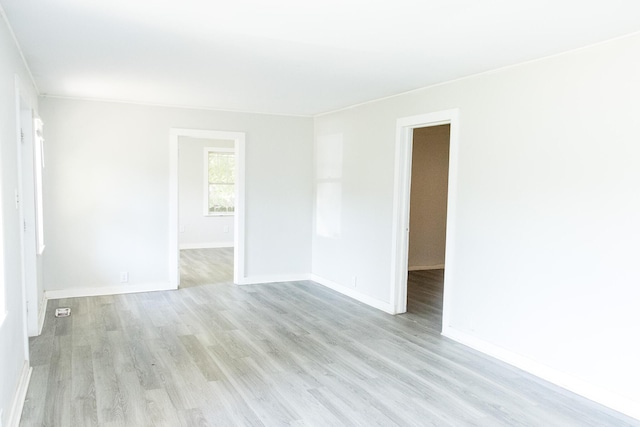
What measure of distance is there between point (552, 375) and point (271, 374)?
81.1 inches

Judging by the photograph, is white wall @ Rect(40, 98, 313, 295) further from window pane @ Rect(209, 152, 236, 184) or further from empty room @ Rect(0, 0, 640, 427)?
window pane @ Rect(209, 152, 236, 184)

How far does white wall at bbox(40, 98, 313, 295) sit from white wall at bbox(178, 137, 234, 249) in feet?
11.5

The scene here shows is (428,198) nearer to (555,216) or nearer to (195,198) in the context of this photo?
(555,216)

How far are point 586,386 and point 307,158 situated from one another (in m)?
Result: 4.47

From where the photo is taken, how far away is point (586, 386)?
3104 mm

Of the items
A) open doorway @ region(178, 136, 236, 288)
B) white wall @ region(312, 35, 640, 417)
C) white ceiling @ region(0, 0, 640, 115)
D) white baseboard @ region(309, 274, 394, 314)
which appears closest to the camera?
white ceiling @ region(0, 0, 640, 115)

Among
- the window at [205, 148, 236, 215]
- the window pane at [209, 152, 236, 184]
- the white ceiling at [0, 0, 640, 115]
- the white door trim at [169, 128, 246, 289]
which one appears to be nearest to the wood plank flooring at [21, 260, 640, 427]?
the white door trim at [169, 128, 246, 289]

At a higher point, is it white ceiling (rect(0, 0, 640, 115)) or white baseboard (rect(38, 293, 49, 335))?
white ceiling (rect(0, 0, 640, 115))

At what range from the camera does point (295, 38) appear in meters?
2.94

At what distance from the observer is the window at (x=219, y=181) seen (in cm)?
965

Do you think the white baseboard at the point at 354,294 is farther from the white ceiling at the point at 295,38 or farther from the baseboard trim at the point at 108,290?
the white ceiling at the point at 295,38

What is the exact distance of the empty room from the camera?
276 cm

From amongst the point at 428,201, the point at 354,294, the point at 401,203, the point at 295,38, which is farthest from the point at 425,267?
the point at 295,38

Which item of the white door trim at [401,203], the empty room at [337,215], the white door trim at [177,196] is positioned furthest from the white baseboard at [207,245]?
the white door trim at [401,203]
